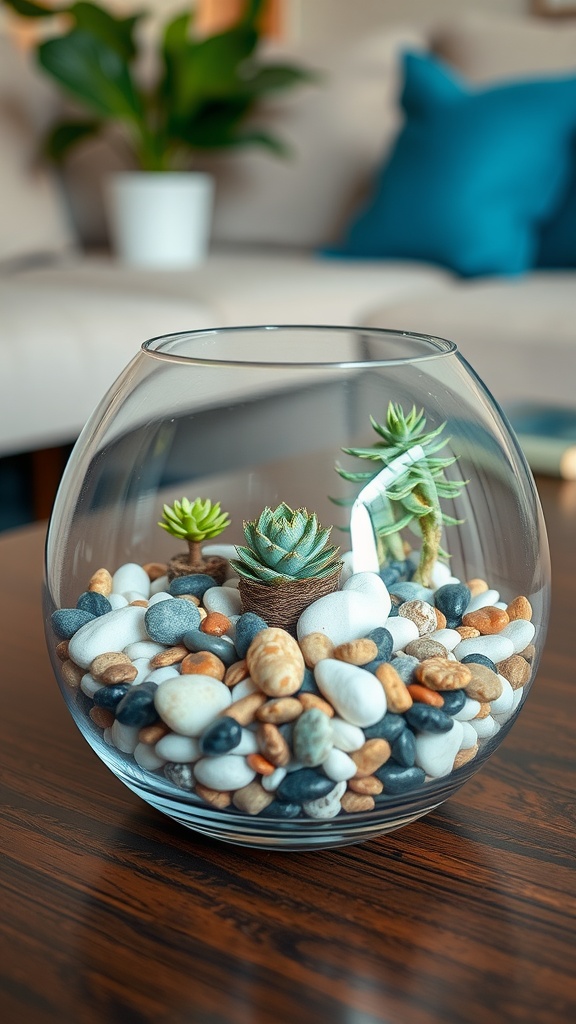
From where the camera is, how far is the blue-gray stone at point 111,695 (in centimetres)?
41

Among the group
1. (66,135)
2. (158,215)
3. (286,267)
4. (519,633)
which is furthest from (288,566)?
(66,135)

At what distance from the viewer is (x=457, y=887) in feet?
1.34

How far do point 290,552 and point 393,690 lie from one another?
69mm

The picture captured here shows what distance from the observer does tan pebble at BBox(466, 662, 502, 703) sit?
0.41 metres

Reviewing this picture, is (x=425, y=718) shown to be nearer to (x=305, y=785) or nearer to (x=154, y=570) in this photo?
(x=305, y=785)

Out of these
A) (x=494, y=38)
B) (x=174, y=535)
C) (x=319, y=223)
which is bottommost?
(x=174, y=535)

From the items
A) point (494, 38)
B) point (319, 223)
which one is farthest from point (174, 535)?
point (494, 38)

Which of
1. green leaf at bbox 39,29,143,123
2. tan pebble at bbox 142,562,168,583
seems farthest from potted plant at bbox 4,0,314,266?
tan pebble at bbox 142,562,168,583

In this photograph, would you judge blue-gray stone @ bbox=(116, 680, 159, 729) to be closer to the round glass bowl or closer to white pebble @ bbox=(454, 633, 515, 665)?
the round glass bowl

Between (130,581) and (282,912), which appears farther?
(130,581)

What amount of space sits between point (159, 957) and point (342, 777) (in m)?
0.08

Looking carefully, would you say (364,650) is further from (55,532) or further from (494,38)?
(494,38)

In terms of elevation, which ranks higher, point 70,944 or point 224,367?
point 224,367

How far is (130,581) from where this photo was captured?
49cm
